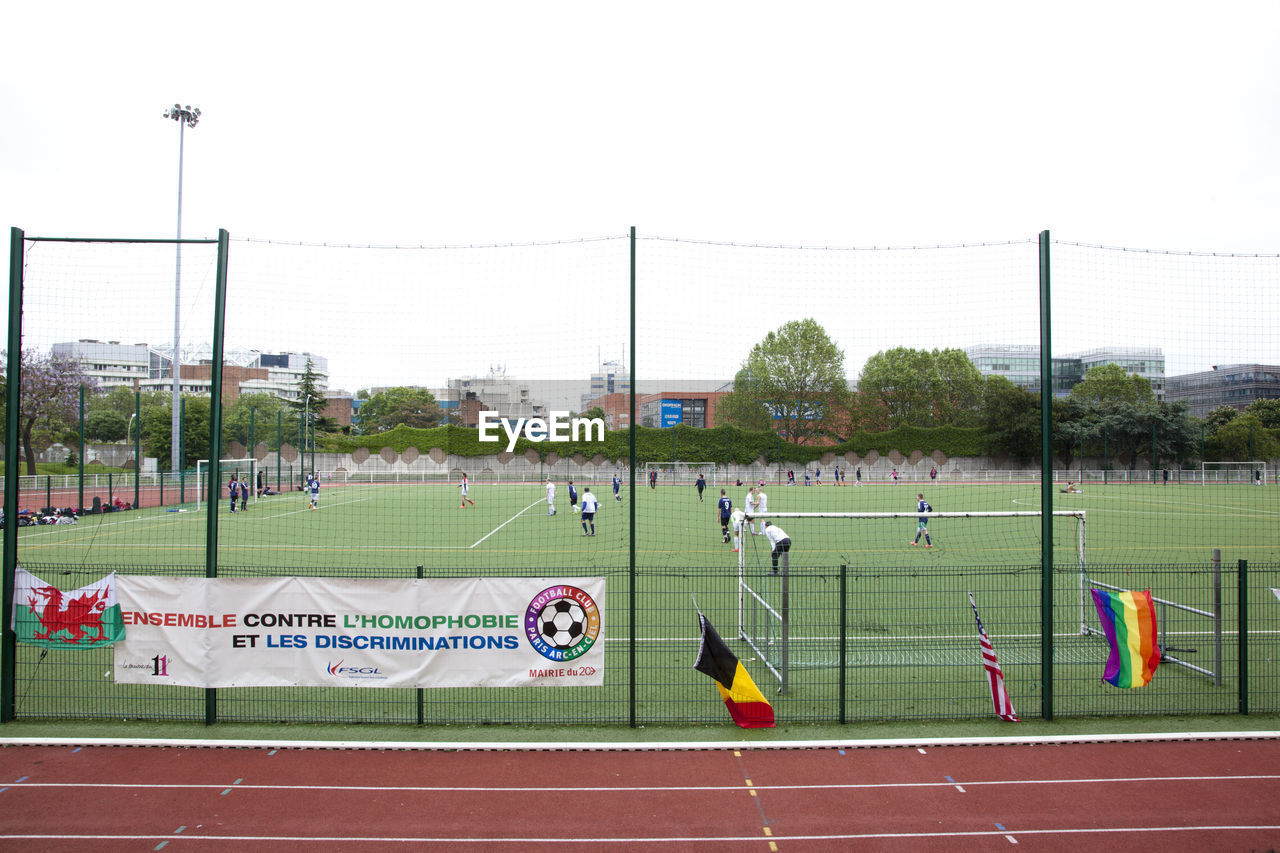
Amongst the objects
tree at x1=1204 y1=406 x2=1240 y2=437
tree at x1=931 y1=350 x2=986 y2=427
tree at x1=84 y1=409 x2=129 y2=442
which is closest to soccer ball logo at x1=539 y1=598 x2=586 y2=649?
tree at x1=931 y1=350 x2=986 y2=427

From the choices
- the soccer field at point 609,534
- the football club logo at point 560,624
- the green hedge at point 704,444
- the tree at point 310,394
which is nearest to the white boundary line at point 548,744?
the football club logo at point 560,624

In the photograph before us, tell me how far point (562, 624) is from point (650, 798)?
A: 6.36ft

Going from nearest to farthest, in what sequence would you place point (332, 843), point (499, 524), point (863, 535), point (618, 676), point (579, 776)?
point (332, 843) → point (579, 776) → point (618, 676) → point (863, 535) → point (499, 524)

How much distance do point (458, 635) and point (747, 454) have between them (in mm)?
23697

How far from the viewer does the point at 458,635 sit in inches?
293

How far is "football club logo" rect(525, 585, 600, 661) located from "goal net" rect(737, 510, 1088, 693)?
2.19 meters

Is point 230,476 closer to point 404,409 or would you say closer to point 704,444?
point 404,409

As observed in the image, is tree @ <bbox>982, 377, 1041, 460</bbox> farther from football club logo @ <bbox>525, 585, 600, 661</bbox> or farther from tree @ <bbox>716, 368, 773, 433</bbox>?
football club logo @ <bbox>525, 585, 600, 661</bbox>

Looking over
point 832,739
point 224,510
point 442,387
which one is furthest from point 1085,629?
point 224,510

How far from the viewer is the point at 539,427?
31.8 feet

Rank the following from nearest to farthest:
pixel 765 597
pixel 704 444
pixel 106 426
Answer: pixel 765 597 → pixel 704 444 → pixel 106 426

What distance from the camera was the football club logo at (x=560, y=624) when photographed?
745 cm

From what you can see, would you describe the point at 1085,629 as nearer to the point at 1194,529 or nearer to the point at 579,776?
the point at 579,776

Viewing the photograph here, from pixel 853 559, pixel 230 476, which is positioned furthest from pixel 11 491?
pixel 230 476
